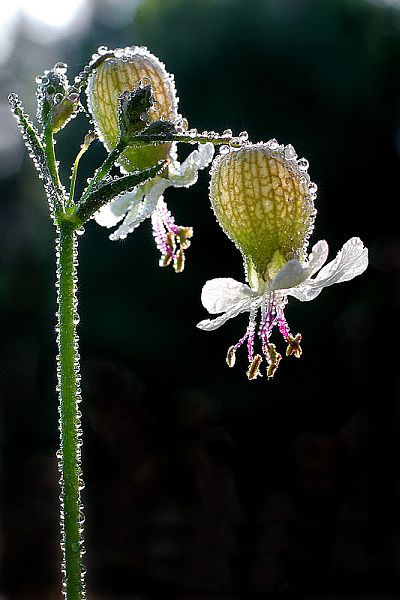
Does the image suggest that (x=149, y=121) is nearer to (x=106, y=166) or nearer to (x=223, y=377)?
(x=106, y=166)

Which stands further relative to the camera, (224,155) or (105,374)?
(105,374)

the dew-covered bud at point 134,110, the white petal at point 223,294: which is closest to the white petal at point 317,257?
the white petal at point 223,294

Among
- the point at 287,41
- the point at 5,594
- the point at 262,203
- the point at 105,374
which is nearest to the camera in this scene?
the point at 262,203

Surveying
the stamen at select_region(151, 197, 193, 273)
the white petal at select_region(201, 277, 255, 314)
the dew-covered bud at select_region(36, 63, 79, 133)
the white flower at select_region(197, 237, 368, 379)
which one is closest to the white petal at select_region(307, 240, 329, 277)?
the white flower at select_region(197, 237, 368, 379)

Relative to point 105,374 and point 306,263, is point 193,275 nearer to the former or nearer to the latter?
point 105,374

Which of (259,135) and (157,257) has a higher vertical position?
(259,135)

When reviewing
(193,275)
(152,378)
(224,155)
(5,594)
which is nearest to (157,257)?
(193,275)

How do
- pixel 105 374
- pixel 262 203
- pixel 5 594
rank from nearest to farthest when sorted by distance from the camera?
pixel 262 203 → pixel 5 594 → pixel 105 374
